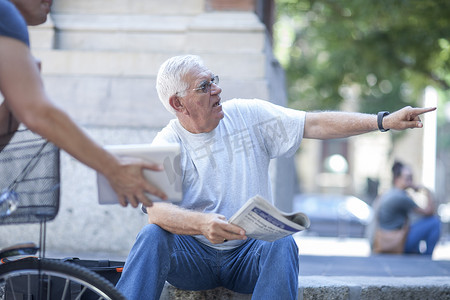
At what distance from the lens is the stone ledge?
3.65 m

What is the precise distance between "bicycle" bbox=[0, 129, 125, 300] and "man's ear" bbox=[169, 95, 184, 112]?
108cm

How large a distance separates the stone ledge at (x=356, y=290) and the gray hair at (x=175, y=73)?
1004 millimetres

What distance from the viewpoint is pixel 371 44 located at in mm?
12016

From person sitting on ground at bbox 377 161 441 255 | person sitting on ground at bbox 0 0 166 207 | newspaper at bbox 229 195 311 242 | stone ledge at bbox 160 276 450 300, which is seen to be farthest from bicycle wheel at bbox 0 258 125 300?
person sitting on ground at bbox 377 161 441 255

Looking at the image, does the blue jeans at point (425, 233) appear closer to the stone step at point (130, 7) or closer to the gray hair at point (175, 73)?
the stone step at point (130, 7)

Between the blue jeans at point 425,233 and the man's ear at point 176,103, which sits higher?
the man's ear at point 176,103

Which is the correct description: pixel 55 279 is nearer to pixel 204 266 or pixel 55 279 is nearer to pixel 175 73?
pixel 204 266

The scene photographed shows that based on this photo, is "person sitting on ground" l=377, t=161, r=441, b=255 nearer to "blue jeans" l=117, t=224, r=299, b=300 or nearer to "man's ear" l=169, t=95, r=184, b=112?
"blue jeans" l=117, t=224, r=299, b=300

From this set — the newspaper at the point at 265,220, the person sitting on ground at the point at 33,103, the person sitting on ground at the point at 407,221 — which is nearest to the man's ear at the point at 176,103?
the newspaper at the point at 265,220

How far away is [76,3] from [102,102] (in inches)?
39.7

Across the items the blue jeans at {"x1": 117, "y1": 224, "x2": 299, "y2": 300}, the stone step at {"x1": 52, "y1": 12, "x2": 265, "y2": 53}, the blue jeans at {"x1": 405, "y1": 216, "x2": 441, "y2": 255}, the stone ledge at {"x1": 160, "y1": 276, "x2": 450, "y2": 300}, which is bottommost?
the blue jeans at {"x1": 405, "y1": 216, "x2": 441, "y2": 255}

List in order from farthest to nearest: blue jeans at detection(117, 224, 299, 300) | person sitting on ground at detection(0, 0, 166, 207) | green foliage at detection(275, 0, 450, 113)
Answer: green foliage at detection(275, 0, 450, 113)
blue jeans at detection(117, 224, 299, 300)
person sitting on ground at detection(0, 0, 166, 207)

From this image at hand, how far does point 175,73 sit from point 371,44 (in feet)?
29.8

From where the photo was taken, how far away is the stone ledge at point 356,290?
365cm
